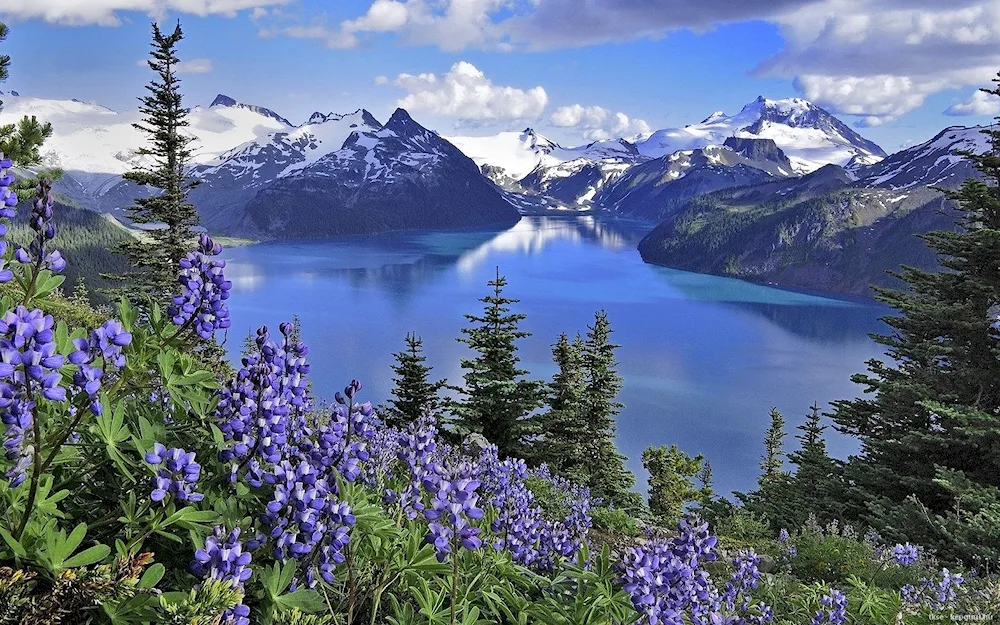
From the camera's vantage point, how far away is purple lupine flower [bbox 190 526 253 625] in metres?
1.69

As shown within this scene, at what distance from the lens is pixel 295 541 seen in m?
2.02

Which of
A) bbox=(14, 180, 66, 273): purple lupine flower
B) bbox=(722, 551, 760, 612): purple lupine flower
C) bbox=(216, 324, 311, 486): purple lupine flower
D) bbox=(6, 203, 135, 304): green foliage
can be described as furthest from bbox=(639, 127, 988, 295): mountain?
bbox=(14, 180, 66, 273): purple lupine flower

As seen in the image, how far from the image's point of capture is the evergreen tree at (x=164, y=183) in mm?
21812

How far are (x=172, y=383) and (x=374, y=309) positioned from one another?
88176 mm

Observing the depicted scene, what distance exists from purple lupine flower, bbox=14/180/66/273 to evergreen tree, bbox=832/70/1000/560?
12.6 m

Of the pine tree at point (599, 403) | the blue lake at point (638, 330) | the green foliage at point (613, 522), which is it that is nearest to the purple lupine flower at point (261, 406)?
the green foliage at point (613, 522)

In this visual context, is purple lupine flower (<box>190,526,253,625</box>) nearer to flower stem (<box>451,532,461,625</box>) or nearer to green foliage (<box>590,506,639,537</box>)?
flower stem (<box>451,532,461,625</box>)

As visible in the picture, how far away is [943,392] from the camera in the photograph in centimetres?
1250

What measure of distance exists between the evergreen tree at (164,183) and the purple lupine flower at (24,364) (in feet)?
72.3

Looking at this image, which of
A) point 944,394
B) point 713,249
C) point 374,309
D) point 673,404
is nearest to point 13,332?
point 944,394

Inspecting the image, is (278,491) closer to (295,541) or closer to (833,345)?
(295,541)

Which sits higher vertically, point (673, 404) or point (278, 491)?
point (278, 491)

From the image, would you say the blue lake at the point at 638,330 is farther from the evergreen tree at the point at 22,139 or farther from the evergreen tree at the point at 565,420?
the evergreen tree at the point at 22,139

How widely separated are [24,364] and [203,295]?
0.74 metres
